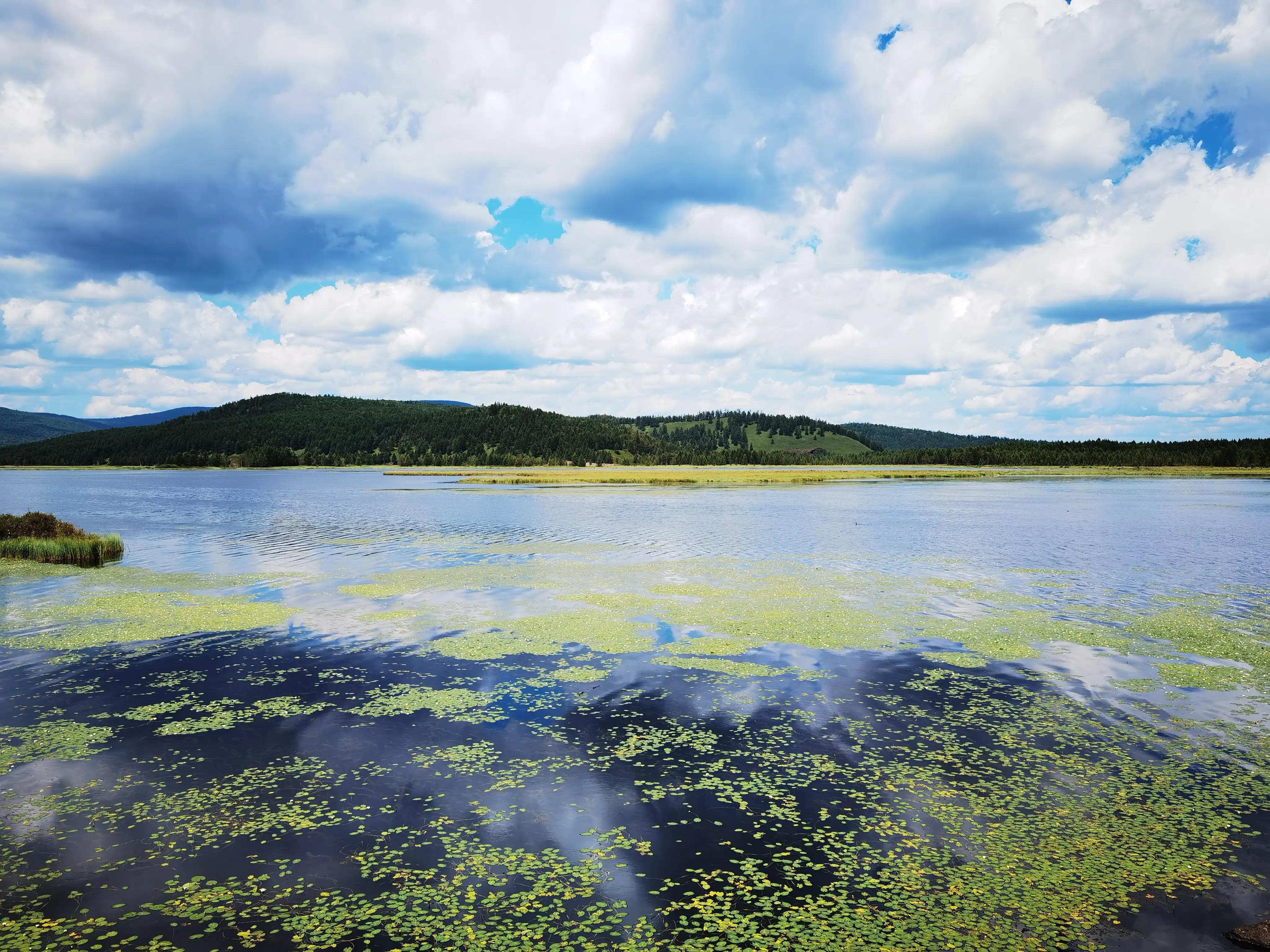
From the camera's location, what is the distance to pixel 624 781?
47.3ft

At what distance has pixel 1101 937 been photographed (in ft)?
31.8

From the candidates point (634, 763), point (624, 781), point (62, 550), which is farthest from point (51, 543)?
point (624, 781)

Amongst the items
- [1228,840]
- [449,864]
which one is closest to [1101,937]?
[1228,840]

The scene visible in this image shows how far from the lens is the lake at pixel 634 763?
1027cm

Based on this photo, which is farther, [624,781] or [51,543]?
[51,543]

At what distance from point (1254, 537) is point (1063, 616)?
38.3 metres

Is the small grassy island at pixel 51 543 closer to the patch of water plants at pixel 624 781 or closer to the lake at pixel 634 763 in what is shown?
the lake at pixel 634 763

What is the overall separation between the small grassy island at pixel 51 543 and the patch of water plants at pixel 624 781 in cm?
2111

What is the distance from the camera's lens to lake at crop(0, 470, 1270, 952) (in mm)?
10266

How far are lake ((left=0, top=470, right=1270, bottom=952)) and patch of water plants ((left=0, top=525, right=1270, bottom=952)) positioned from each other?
2.9 inches

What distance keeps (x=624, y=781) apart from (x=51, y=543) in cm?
4873

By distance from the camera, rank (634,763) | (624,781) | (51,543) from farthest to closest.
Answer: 1. (51,543)
2. (634,763)
3. (624,781)

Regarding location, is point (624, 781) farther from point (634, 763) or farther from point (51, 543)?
point (51, 543)

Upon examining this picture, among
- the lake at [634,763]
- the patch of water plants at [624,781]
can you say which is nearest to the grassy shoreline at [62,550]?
the lake at [634,763]
